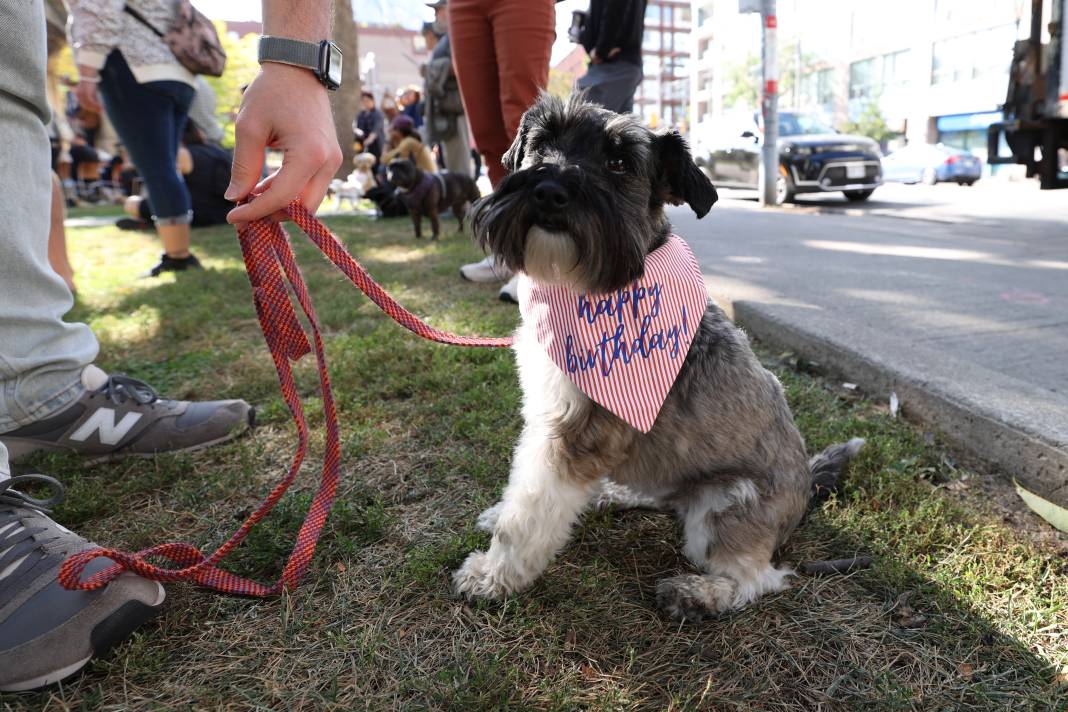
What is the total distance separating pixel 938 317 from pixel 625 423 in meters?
3.32

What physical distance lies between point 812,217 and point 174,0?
10192 mm

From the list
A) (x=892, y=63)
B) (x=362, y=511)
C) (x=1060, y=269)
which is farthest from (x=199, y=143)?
(x=892, y=63)

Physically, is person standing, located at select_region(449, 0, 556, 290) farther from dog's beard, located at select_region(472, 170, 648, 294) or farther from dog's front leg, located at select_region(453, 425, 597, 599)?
dog's front leg, located at select_region(453, 425, 597, 599)

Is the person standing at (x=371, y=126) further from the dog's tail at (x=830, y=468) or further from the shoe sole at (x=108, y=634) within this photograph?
the shoe sole at (x=108, y=634)

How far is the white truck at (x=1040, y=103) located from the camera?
22.7 feet

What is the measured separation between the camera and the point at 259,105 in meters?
1.78

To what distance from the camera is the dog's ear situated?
7.74 feet

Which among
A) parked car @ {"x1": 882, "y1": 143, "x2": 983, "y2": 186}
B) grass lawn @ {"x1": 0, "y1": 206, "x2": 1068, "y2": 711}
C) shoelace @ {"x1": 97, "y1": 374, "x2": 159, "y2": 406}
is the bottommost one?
grass lawn @ {"x1": 0, "y1": 206, "x2": 1068, "y2": 711}

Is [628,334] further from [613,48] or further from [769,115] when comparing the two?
[769,115]

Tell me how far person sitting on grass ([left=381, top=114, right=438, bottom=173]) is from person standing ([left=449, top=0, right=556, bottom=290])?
6.85m

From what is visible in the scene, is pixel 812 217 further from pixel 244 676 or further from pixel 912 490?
pixel 244 676

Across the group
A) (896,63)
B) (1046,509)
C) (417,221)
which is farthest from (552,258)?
(896,63)

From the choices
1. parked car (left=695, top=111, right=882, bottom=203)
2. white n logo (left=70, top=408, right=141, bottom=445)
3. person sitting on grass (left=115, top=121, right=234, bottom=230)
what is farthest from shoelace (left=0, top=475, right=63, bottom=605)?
parked car (left=695, top=111, right=882, bottom=203)

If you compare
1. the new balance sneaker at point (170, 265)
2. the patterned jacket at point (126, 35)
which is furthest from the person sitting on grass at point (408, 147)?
the patterned jacket at point (126, 35)
